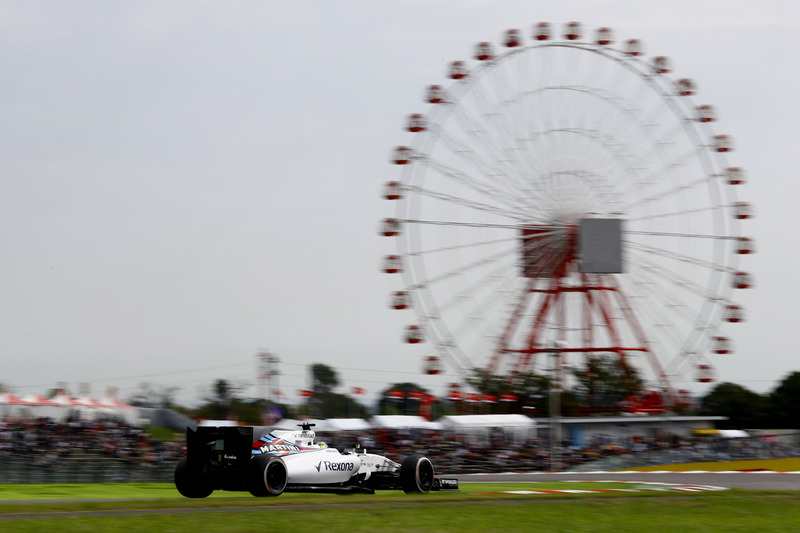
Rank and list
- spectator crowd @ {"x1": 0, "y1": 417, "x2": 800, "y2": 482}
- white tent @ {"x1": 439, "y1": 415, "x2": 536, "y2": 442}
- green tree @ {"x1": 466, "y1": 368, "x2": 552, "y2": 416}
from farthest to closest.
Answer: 1. green tree @ {"x1": 466, "y1": 368, "x2": 552, "y2": 416}
2. white tent @ {"x1": 439, "y1": 415, "x2": 536, "y2": 442}
3. spectator crowd @ {"x1": 0, "y1": 417, "x2": 800, "y2": 482}

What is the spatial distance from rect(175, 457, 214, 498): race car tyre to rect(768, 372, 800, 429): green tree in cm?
8392

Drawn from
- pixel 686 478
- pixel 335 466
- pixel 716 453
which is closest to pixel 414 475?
pixel 335 466

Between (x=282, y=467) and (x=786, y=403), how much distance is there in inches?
3379

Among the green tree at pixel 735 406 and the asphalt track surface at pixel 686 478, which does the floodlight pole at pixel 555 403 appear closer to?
the asphalt track surface at pixel 686 478

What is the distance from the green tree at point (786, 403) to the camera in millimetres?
92312

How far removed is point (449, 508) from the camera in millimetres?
16469

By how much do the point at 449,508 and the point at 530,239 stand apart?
26.4 meters

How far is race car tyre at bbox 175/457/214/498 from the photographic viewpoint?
1844 centimetres

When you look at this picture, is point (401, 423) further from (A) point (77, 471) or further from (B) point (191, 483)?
(B) point (191, 483)

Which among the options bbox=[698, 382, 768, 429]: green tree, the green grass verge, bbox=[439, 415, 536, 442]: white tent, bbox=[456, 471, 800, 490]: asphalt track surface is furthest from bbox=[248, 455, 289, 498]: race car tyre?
bbox=[698, 382, 768, 429]: green tree

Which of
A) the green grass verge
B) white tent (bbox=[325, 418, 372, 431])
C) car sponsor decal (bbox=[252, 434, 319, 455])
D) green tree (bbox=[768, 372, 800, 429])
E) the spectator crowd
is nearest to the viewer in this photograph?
the green grass verge

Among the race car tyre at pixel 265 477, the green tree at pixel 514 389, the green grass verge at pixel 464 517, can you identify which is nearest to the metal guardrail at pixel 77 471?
the green grass verge at pixel 464 517

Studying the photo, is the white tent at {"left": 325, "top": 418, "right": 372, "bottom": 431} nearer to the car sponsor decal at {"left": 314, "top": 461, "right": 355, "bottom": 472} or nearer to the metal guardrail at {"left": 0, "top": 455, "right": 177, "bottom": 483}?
the metal guardrail at {"left": 0, "top": 455, "right": 177, "bottom": 483}

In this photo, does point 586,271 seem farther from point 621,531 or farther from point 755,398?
point 755,398
